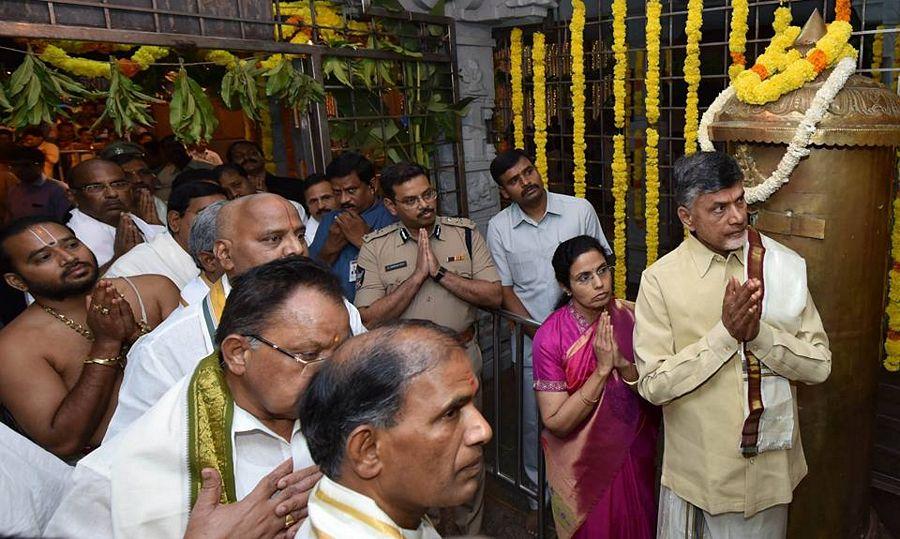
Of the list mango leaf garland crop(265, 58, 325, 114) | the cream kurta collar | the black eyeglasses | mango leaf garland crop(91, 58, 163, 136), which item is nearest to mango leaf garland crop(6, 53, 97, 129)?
mango leaf garland crop(91, 58, 163, 136)

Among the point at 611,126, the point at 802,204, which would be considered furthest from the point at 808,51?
the point at 611,126

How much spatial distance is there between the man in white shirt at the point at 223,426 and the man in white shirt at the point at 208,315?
0.42 m

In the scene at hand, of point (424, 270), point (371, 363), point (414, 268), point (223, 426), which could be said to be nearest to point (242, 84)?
point (414, 268)

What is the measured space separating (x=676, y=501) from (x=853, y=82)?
202 centimetres

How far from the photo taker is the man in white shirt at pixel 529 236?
4.07m

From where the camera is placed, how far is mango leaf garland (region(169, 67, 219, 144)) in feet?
13.9

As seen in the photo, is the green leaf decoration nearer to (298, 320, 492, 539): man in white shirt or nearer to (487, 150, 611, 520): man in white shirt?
(487, 150, 611, 520): man in white shirt

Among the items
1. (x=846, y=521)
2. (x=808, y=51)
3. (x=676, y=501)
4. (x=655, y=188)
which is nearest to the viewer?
(x=676, y=501)

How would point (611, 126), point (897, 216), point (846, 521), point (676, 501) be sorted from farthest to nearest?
point (611, 126), point (897, 216), point (846, 521), point (676, 501)

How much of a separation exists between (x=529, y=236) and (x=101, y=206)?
2806mm

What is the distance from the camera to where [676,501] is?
271cm

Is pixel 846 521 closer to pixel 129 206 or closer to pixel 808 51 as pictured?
pixel 808 51

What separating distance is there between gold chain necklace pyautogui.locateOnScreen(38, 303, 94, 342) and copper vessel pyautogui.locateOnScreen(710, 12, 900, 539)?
3005mm

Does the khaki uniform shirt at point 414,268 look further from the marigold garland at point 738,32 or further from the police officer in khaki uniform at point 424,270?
the marigold garland at point 738,32
